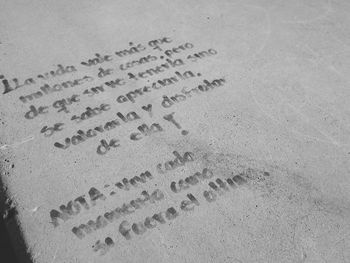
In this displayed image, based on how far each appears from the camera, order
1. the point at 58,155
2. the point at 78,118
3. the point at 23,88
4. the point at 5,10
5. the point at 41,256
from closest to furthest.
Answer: the point at 41,256
the point at 58,155
the point at 78,118
the point at 23,88
the point at 5,10

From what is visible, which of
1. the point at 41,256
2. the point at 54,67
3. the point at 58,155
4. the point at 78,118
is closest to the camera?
the point at 41,256

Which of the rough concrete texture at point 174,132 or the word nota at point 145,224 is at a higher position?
the rough concrete texture at point 174,132

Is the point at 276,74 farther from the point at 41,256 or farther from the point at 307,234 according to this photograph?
the point at 41,256

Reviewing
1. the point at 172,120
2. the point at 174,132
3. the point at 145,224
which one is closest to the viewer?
the point at 145,224

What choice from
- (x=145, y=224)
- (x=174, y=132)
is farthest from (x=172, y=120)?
(x=145, y=224)

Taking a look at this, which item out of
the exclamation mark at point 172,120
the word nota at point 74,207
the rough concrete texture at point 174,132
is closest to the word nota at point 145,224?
the rough concrete texture at point 174,132

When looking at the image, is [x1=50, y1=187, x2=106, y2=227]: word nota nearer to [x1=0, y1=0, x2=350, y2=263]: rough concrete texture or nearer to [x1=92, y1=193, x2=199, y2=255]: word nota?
[x1=0, y1=0, x2=350, y2=263]: rough concrete texture

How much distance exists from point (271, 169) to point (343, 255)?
94 cm

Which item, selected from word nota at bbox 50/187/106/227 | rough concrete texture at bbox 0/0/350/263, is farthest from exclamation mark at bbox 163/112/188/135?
word nota at bbox 50/187/106/227

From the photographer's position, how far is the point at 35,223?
10.4 ft

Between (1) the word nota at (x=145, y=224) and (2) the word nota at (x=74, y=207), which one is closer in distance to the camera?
(1) the word nota at (x=145, y=224)

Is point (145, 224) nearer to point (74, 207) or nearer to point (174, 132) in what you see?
point (74, 207)

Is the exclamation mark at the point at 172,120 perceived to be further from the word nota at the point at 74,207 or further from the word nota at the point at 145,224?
the word nota at the point at 74,207

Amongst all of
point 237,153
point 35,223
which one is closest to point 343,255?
point 237,153
